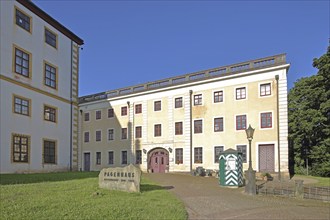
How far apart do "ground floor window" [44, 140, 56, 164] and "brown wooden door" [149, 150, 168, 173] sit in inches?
530

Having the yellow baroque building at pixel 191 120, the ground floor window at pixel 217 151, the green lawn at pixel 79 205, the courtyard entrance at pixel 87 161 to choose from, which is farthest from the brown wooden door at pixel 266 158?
the courtyard entrance at pixel 87 161

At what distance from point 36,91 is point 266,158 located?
1855 cm

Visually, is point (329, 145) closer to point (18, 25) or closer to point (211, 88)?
point (211, 88)

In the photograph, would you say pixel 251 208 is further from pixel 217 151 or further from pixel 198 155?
pixel 198 155

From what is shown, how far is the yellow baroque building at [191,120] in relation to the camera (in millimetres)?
27703

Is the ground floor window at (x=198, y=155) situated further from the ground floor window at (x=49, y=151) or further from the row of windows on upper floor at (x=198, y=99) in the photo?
the ground floor window at (x=49, y=151)

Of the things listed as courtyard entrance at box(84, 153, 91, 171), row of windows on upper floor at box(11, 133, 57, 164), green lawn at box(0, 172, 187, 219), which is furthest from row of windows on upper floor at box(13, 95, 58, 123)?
courtyard entrance at box(84, 153, 91, 171)

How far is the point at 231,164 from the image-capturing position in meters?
17.6

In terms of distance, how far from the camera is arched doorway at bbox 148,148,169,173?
3378cm

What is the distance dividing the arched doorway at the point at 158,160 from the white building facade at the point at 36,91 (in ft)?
36.8

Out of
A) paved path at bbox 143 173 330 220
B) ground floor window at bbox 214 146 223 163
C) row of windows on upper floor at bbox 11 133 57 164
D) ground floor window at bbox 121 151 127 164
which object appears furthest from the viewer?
ground floor window at bbox 121 151 127 164

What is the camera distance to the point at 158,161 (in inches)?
1350

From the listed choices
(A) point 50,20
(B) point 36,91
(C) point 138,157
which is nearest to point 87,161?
(C) point 138,157

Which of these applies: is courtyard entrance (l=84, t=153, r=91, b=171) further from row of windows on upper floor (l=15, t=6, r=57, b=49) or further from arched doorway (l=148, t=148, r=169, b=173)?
row of windows on upper floor (l=15, t=6, r=57, b=49)
